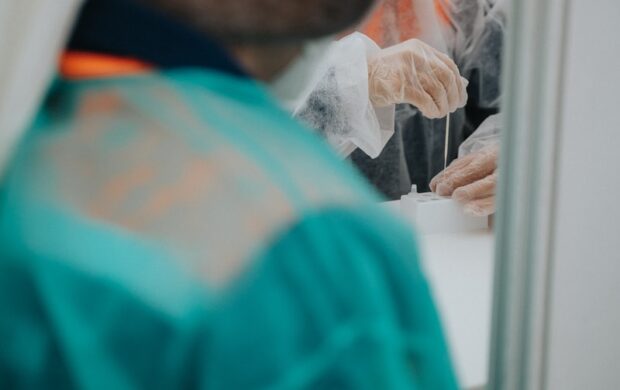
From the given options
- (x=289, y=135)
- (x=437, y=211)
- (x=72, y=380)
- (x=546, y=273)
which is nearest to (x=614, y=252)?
(x=546, y=273)

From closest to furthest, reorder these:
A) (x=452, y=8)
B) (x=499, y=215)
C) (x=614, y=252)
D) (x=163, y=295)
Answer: (x=163, y=295), (x=499, y=215), (x=614, y=252), (x=452, y=8)

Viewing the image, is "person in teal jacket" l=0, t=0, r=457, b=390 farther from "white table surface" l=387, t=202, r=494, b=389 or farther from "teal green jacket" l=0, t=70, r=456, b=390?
"white table surface" l=387, t=202, r=494, b=389

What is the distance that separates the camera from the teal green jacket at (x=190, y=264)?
1.07 ft

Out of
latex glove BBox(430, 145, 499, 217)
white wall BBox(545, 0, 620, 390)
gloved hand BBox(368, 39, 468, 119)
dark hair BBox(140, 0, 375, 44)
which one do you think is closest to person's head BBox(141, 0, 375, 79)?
dark hair BBox(140, 0, 375, 44)

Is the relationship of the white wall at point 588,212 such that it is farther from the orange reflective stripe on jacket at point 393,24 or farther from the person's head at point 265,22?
the orange reflective stripe on jacket at point 393,24

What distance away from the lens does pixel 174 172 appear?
0.35m

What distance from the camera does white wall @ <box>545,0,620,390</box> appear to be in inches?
41.3

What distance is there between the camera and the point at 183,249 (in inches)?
13.1

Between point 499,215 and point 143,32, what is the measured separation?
31.2 inches

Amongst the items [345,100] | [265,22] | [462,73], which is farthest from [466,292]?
[265,22]

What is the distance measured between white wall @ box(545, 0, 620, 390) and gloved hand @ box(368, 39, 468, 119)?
1343 millimetres

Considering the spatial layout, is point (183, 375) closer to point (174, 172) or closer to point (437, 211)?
point (174, 172)

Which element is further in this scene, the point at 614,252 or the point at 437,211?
the point at 437,211

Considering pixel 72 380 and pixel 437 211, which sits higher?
pixel 72 380
